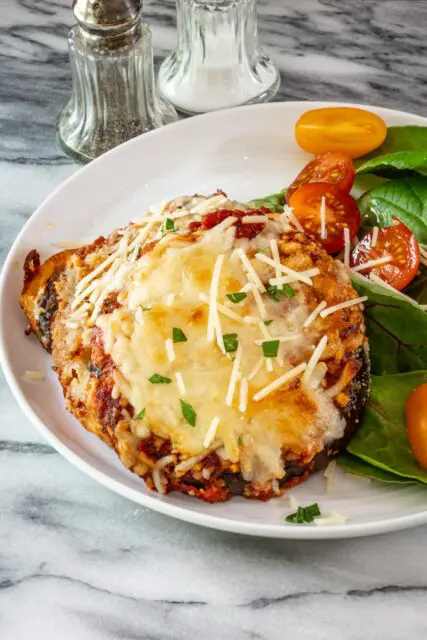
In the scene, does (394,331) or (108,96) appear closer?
(394,331)

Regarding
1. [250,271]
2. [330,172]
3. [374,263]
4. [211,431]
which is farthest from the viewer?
[330,172]

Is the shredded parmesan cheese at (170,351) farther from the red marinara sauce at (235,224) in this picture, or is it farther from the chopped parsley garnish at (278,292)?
the red marinara sauce at (235,224)

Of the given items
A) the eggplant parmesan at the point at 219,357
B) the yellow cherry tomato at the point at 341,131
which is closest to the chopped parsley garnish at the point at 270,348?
the eggplant parmesan at the point at 219,357

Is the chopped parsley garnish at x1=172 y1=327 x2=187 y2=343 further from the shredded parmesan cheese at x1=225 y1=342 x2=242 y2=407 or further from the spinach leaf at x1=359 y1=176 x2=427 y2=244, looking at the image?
the spinach leaf at x1=359 y1=176 x2=427 y2=244

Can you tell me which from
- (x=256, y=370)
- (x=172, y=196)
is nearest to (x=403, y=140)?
(x=172, y=196)

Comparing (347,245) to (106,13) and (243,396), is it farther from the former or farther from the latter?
(106,13)

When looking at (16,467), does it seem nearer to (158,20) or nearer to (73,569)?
(73,569)
